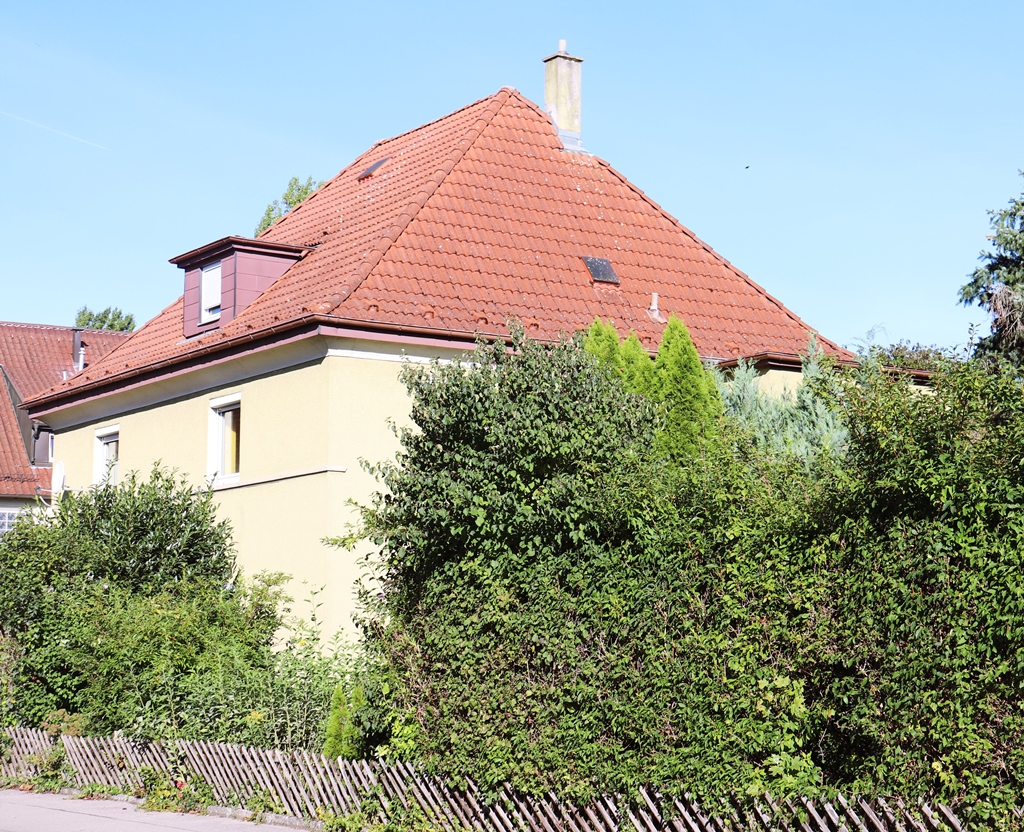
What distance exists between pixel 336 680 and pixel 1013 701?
25.0 ft

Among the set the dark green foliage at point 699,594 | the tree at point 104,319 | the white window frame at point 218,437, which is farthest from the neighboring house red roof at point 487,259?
the tree at point 104,319

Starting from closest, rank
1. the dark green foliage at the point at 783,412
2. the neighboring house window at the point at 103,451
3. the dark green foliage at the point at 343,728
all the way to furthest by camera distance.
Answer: the dark green foliage at the point at 343,728, the dark green foliage at the point at 783,412, the neighboring house window at the point at 103,451

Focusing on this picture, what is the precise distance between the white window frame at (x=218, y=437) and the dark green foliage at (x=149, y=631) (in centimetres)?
176

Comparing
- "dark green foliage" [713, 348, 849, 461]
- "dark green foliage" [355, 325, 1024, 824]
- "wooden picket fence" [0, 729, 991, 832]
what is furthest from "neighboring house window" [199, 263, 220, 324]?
"dark green foliage" [355, 325, 1024, 824]

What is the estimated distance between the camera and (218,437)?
19797 mm

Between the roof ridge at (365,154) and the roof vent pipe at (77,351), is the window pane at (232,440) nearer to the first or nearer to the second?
the roof ridge at (365,154)

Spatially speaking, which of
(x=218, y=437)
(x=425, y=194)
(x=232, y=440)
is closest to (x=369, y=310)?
(x=425, y=194)

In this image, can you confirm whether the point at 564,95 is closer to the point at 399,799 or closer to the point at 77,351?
the point at 399,799

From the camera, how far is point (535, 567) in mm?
9711

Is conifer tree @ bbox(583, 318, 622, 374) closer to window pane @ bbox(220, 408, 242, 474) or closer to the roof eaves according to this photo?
the roof eaves

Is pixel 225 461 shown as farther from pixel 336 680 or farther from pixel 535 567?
pixel 535 567

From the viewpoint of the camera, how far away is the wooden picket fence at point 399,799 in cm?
768

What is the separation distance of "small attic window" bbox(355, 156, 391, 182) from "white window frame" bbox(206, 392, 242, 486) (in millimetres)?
5550

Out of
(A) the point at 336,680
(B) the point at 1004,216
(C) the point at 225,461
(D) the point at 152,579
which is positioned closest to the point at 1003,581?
(A) the point at 336,680
